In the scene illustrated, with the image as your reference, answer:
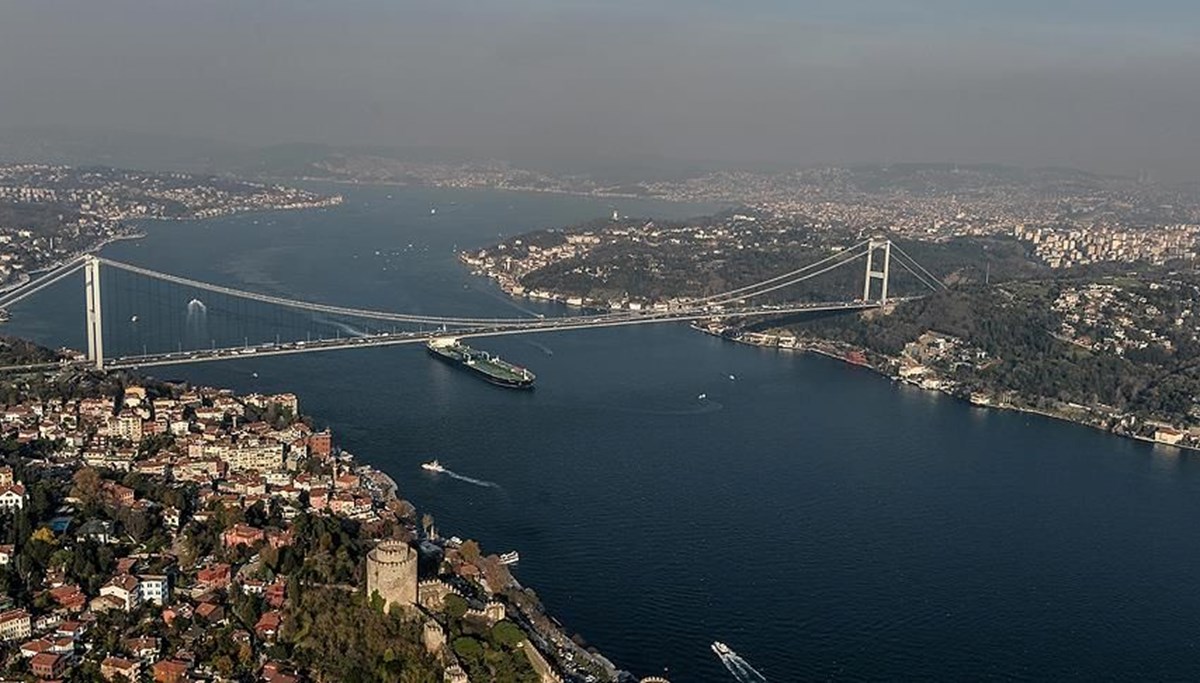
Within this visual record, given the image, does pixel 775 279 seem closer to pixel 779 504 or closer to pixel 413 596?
pixel 779 504

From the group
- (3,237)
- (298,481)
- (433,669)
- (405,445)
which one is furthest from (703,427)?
(3,237)

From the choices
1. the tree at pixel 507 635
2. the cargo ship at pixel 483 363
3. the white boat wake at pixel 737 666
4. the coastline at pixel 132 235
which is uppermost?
the tree at pixel 507 635

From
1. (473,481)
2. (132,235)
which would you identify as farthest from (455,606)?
(132,235)

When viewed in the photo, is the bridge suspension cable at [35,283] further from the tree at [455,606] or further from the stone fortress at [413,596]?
the tree at [455,606]

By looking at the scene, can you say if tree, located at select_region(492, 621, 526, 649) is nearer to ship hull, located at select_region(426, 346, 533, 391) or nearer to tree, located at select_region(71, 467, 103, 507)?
tree, located at select_region(71, 467, 103, 507)

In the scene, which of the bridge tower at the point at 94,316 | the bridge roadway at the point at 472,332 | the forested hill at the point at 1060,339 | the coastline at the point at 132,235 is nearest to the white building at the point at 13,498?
the bridge tower at the point at 94,316

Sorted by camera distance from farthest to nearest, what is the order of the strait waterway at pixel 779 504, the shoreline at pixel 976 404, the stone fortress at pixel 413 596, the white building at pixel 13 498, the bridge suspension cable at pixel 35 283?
1. the bridge suspension cable at pixel 35 283
2. the shoreline at pixel 976 404
3. the white building at pixel 13 498
4. the strait waterway at pixel 779 504
5. the stone fortress at pixel 413 596
